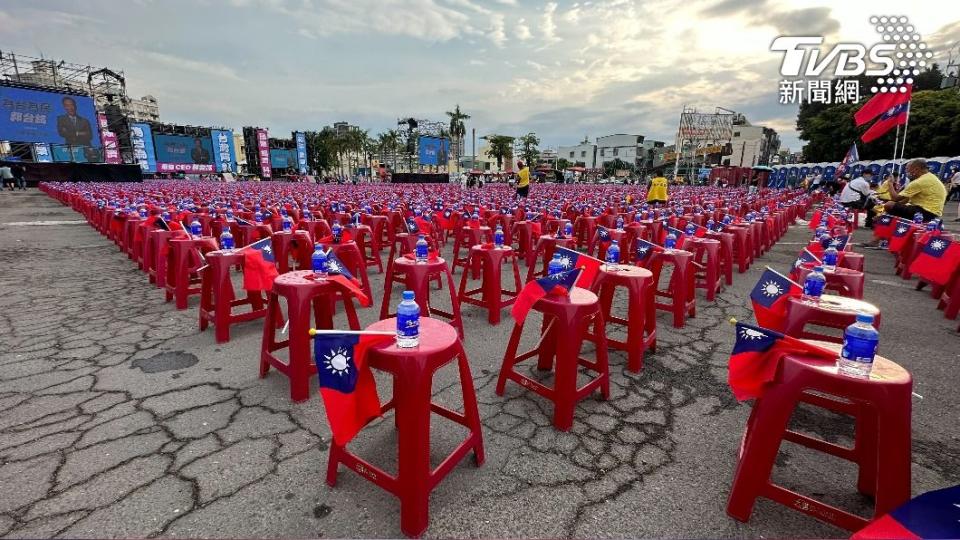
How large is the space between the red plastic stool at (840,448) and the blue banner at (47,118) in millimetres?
38635

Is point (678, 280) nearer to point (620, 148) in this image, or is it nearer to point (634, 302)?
point (634, 302)

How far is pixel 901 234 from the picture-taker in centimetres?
712

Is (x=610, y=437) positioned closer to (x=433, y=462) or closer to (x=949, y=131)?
(x=433, y=462)

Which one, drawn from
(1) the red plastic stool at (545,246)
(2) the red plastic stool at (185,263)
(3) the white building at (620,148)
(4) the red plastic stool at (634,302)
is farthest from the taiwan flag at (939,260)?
(3) the white building at (620,148)

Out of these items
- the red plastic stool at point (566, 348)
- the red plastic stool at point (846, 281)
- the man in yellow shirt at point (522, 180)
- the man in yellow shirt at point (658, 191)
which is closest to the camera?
the red plastic stool at point (566, 348)

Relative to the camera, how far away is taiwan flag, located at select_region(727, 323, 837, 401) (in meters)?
1.85

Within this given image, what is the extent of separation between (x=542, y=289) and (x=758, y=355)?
123 cm

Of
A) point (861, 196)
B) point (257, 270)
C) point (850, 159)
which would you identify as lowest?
point (257, 270)

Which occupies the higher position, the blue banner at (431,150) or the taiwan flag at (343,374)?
the blue banner at (431,150)

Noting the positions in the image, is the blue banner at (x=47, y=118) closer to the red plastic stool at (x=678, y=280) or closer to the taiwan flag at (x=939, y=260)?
the red plastic stool at (x=678, y=280)

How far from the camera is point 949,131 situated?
2745 centimetres

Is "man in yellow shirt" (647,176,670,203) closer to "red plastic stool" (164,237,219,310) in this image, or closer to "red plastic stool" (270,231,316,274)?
"red plastic stool" (270,231,316,274)

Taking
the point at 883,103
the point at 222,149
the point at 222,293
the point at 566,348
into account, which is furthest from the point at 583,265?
the point at 222,149

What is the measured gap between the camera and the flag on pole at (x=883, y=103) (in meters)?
12.4
